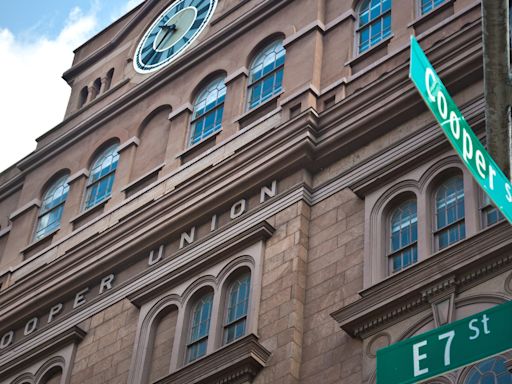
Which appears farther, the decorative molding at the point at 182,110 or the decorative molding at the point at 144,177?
the decorative molding at the point at 182,110

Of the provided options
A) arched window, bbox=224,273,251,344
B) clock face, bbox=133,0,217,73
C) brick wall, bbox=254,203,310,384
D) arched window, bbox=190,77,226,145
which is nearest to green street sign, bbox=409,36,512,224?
brick wall, bbox=254,203,310,384

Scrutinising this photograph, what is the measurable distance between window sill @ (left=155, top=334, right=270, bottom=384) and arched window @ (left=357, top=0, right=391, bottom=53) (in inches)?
285

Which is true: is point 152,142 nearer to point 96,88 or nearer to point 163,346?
point 96,88

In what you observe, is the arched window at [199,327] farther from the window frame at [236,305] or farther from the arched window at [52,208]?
the arched window at [52,208]

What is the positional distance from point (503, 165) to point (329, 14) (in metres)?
15.0

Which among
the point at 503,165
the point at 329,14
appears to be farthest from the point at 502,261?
the point at 329,14

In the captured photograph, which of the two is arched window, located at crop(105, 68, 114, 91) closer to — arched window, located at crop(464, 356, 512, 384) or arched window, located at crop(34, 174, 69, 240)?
arched window, located at crop(34, 174, 69, 240)

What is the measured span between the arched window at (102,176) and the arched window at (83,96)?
307 centimetres

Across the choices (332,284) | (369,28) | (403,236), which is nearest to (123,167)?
(369,28)

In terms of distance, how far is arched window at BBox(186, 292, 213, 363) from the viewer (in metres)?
21.0

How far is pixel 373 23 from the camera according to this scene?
2420cm

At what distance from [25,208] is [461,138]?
20.2 meters

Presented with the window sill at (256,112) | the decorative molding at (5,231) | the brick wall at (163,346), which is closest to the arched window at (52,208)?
the decorative molding at (5,231)

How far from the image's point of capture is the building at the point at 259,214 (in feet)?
60.6
